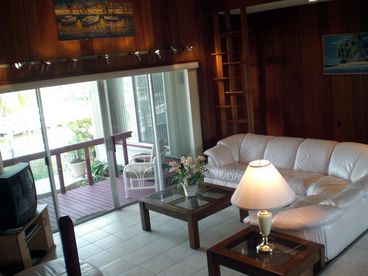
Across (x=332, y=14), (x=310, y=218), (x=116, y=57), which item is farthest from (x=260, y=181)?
(x=332, y=14)

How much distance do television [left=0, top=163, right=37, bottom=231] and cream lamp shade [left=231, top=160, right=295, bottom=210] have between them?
216cm

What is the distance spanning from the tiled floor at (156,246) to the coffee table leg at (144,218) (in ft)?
0.27

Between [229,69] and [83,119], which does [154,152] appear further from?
[229,69]

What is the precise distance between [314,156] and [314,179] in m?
0.39

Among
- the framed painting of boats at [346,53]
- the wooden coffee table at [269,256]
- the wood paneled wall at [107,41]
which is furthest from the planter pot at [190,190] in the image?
the framed painting of boats at [346,53]

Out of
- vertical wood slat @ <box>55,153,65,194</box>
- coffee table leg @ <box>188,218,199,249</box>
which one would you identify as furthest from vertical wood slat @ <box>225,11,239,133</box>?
vertical wood slat @ <box>55,153,65,194</box>

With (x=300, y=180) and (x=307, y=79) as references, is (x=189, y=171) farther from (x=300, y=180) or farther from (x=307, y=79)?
(x=307, y=79)

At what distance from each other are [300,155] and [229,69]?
6.34ft

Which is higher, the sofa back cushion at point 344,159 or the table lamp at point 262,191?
the table lamp at point 262,191

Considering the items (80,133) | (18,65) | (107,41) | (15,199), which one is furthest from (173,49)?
(15,199)

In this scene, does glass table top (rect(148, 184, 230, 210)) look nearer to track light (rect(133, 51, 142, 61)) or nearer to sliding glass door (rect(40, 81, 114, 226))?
sliding glass door (rect(40, 81, 114, 226))

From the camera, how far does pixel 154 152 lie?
611 cm

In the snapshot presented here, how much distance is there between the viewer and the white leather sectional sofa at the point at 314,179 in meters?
3.54

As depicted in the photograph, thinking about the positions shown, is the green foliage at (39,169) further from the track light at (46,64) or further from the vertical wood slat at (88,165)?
the track light at (46,64)
